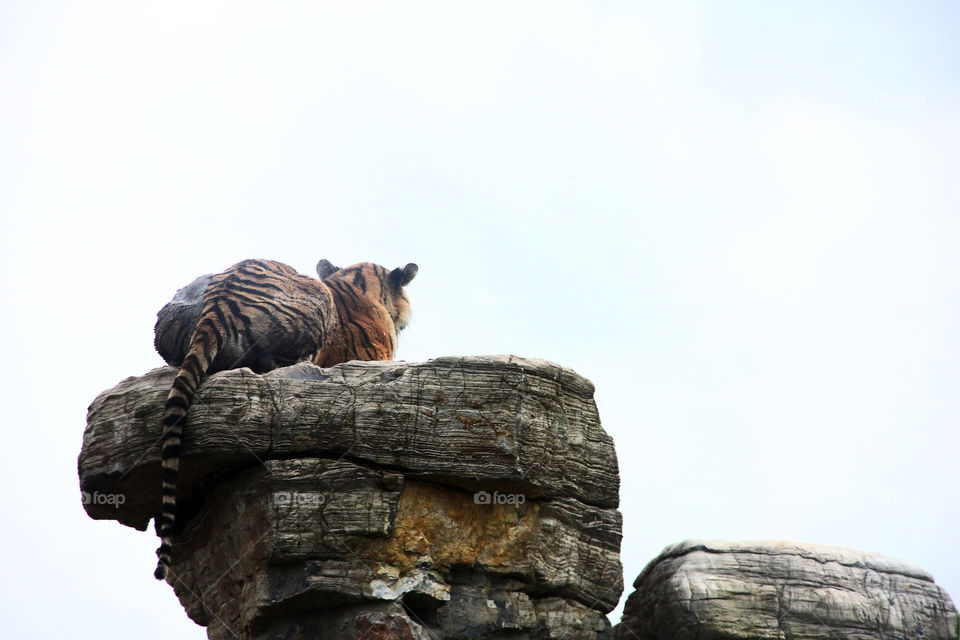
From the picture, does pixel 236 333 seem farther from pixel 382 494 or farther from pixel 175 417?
pixel 382 494

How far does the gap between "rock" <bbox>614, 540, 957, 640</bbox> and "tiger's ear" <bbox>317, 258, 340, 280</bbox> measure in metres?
4.95

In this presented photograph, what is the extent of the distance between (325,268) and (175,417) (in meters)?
4.56

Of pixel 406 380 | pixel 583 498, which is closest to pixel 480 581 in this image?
pixel 583 498

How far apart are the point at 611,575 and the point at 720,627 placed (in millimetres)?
859

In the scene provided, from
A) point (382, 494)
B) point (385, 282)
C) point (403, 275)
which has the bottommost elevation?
point (382, 494)

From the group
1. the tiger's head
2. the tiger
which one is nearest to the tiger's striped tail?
the tiger

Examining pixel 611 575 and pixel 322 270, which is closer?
pixel 611 575

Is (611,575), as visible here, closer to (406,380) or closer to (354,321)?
(406,380)

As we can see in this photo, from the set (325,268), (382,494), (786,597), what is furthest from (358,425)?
(325,268)

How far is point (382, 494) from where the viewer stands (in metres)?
6.85

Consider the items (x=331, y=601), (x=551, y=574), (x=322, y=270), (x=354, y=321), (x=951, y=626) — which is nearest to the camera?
(x=331, y=601)

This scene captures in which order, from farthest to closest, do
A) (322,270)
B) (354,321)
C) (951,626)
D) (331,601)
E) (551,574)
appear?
(322,270) < (354,321) < (951,626) < (551,574) < (331,601)

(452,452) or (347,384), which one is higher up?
(347,384)

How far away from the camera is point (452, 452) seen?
22.7ft
